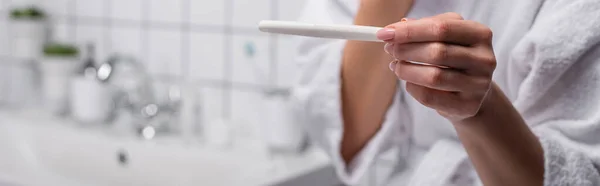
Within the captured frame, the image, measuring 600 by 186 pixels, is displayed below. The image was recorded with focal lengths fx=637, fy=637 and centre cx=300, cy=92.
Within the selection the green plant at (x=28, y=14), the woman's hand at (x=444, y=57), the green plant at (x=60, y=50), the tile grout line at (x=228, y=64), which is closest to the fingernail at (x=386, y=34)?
the woman's hand at (x=444, y=57)

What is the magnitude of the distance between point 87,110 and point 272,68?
42 centimetres

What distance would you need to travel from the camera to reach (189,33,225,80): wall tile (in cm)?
126

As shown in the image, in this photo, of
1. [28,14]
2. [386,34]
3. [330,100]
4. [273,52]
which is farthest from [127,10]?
[386,34]

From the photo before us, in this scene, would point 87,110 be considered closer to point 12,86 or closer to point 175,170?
point 175,170

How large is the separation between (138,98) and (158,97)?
0.08 metres

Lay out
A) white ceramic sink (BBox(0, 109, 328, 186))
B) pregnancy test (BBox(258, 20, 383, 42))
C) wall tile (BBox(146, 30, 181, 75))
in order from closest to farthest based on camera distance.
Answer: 1. pregnancy test (BBox(258, 20, 383, 42))
2. white ceramic sink (BBox(0, 109, 328, 186))
3. wall tile (BBox(146, 30, 181, 75))

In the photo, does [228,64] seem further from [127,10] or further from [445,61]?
[445,61]

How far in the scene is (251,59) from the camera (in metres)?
1.22

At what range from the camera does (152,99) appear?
1.32 meters

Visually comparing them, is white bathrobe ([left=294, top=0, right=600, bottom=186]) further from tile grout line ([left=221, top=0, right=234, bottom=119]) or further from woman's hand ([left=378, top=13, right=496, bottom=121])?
tile grout line ([left=221, top=0, right=234, bottom=119])

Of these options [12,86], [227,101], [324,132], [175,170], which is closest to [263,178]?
[324,132]

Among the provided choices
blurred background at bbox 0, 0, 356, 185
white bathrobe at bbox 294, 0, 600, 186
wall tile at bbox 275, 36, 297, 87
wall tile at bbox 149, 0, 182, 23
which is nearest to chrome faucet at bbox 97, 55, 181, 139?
blurred background at bbox 0, 0, 356, 185

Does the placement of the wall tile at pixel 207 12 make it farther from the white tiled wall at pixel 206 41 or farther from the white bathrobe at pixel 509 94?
the white bathrobe at pixel 509 94

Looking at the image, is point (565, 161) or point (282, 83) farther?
point (282, 83)
